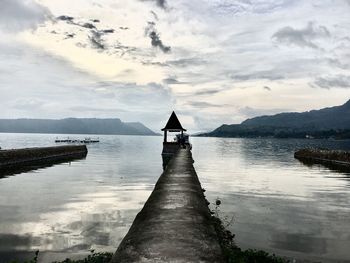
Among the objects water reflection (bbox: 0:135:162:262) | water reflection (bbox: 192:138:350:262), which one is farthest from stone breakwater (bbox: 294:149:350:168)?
water reflection (bbox: 0:135:162:262)

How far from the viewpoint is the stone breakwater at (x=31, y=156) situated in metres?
46.4

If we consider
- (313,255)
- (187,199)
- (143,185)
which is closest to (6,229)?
(187,199)

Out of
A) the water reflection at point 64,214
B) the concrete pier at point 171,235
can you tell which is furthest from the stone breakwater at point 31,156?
the concrete pier at point 171,235

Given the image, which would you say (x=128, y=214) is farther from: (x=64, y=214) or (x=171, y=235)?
(x=171, y=235)

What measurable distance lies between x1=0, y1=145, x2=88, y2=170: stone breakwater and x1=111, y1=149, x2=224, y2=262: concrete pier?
3459cm

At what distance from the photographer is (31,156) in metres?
55.2

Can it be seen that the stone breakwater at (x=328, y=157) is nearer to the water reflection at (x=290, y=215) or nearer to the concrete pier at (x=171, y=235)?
the water reflection at (x=290, y=215)

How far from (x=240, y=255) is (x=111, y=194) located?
15.4 meters

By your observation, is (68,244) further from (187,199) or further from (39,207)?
(39,207)

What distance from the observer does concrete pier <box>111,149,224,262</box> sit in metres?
8.28

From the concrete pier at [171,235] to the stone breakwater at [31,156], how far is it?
3459cm

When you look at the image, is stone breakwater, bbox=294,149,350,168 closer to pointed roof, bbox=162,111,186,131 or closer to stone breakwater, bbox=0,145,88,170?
pointed roof, bbox=162,111,186,131

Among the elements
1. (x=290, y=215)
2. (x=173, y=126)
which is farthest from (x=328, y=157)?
(x=290, y=215)

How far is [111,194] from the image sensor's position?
2580 centimetres
